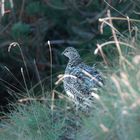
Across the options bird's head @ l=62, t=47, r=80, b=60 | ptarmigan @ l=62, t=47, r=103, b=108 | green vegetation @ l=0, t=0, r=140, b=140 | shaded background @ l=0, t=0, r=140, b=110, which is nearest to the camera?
green vegetation @ l=0, t=0, r=140, b=140

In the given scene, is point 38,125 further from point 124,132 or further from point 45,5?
point 45,5

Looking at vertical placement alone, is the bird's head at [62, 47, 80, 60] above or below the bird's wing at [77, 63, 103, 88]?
below

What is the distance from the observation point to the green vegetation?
5871 millimetres

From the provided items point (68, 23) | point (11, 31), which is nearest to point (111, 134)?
point (11, 31)

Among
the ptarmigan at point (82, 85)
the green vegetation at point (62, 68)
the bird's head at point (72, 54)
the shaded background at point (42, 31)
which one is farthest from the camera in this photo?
the shaded background at point (42, 31)

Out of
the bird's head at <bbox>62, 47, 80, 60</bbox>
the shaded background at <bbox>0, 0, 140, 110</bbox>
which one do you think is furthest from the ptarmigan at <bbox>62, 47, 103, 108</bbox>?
the shaded background at <bbox>0, 0, 140, 110</bbox>

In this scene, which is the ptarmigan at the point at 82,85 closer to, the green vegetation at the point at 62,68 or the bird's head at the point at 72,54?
the green vegetation at the point at 62,68

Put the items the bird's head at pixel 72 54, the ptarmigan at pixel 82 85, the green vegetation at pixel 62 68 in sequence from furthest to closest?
the bird's head at pixel 72 54, the ptarmigan at pixel 82 85, the green vegetation at pixel 62 68

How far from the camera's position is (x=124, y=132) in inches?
223

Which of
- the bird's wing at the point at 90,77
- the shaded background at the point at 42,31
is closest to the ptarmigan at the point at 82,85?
the bird's wing at the point at 90,77

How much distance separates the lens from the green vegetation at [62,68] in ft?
19.3

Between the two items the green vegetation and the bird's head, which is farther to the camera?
the bird's head

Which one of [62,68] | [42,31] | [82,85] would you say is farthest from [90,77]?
[42,31]

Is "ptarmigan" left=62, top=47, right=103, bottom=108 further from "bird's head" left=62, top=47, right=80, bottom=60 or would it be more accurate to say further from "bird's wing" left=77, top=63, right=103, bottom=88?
"bird's head" left=62, top=47, right=80, bottom=60
